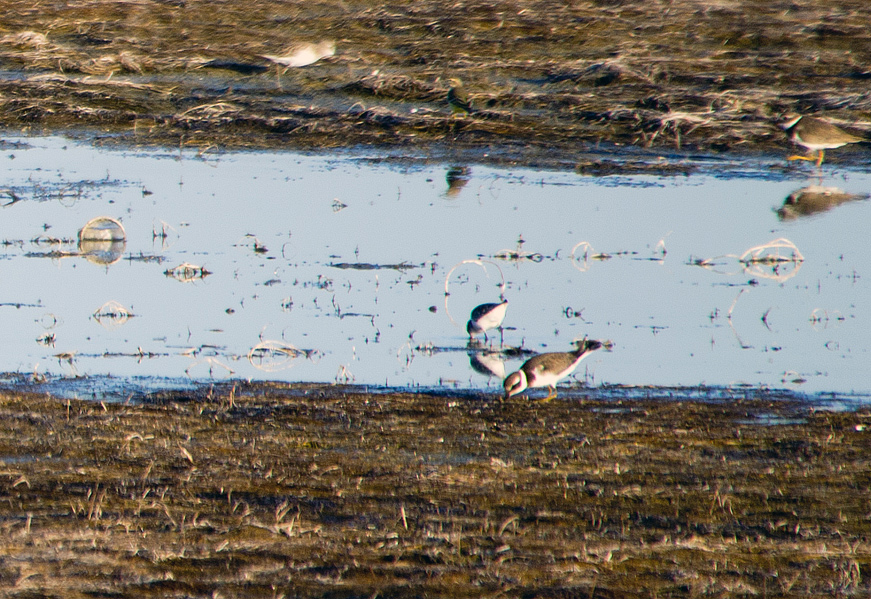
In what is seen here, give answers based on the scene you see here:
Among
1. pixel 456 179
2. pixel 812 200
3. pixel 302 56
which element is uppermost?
pixel 302 56

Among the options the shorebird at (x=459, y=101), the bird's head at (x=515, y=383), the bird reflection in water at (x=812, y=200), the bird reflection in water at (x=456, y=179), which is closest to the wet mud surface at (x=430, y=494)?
the bird's head at (x=515, y=383)

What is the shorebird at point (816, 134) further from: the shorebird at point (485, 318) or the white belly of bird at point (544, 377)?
the white belly of bird at point (544, 377)

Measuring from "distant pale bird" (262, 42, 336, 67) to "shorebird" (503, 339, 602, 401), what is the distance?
16.5m

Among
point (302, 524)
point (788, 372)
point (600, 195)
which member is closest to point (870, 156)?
point (600, 195)

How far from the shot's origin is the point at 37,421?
9039mm

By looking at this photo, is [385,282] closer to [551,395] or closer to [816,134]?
[551,395]

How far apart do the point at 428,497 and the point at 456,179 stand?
13.2m

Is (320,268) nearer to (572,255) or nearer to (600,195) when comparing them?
(572,255)

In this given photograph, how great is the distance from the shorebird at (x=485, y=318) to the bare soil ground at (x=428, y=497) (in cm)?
206

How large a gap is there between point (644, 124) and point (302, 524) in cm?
1676

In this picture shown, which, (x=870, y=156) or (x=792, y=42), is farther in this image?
(x=792, y=42)

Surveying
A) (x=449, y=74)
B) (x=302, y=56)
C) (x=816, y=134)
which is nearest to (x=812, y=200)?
(x=816, y=134)

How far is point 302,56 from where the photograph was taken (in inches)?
1030

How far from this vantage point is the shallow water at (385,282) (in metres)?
11.4
